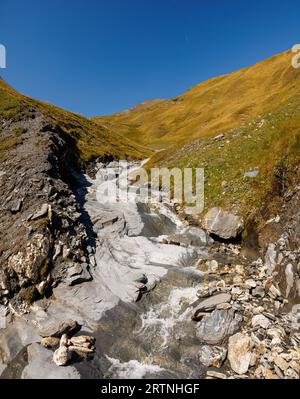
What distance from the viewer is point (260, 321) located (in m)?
17.1

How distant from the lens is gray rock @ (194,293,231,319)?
19.2 meters

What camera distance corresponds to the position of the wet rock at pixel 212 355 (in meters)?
15.9

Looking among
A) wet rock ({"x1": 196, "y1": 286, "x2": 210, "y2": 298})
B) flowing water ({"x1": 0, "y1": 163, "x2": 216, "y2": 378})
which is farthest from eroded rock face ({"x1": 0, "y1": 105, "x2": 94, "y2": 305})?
wet rock ({"x1": 196, "y1": 286, "x2": 210, "y2": 298})

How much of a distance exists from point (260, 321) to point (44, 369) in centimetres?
1247

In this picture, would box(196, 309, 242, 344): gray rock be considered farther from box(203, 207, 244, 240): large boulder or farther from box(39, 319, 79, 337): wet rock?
box(203, 207, 244, 240): large boulder

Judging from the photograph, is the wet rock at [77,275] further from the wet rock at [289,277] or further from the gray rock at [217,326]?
the wet rock at [289,277]

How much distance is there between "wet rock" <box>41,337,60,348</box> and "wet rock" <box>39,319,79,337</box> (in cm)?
31

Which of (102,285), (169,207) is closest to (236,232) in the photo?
(169,207)

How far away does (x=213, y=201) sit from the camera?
31.5 metres

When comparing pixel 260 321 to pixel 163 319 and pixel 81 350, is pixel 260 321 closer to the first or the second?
pixel 163 319

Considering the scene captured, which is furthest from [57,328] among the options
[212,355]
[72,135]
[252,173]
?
[72,135]

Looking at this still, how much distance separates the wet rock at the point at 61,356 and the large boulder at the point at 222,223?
1693cm

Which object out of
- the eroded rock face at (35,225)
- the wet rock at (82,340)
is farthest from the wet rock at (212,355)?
the eroded rock face at (35,225)
